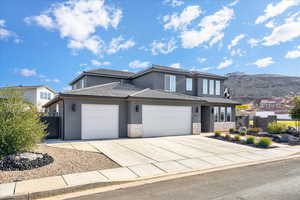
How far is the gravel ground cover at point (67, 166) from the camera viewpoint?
4.85 m

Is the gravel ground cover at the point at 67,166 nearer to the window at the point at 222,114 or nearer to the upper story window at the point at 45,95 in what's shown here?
the window at the point at 222,114

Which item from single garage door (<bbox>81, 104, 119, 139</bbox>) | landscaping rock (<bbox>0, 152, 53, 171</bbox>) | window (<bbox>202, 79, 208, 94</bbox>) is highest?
window (<bbox>202, 79, 208, 94</bbox>)

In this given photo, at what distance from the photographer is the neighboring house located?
1120 centimetres

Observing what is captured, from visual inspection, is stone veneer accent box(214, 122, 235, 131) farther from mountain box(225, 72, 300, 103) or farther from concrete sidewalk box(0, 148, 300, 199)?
mountain box(225, 72, 300, 103)

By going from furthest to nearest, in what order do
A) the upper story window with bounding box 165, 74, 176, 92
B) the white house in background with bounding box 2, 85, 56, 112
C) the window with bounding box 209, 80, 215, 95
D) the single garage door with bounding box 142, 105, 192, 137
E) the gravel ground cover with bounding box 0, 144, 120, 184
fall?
1. the white house in background with bounding box 2, 85, 56, 112
2. the window with bounding box 209, 80, 215, 95
3. the upper story window with bounding box 165, 74, 176, 92
4. the single garage door with bounding box 142, 105, 192, 137
5. the gravel ground cover with bounding box 0, 144, 120, 184

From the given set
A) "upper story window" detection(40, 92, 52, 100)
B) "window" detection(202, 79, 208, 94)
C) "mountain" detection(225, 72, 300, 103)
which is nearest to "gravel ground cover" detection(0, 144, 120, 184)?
"window" detection(202, 79, 208, 94)

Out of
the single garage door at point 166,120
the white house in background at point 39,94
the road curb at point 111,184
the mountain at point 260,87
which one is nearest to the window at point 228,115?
the single garage door at point 166,120

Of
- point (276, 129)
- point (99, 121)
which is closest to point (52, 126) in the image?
point (99, 121)

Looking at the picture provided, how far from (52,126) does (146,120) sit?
6.29 m

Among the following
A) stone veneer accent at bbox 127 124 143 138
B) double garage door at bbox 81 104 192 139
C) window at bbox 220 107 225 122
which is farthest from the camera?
window at bbox 220 107 225 122

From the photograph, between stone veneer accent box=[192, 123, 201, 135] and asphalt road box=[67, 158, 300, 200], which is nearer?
asphalt road box=[67, 158, 300, 200]

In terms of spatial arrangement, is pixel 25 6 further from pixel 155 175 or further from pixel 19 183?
pixel 155 175

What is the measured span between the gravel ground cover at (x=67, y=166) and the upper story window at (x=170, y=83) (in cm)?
989

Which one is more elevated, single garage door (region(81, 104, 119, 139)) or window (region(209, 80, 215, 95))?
window (region(209, 80, 215, 95))
